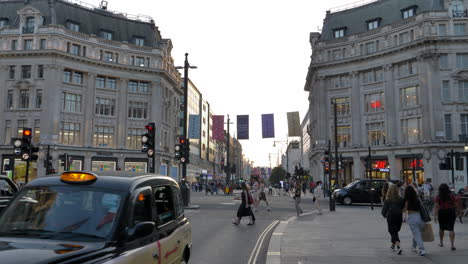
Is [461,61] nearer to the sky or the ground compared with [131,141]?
nearer to the sky

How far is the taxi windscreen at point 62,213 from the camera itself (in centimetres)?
374

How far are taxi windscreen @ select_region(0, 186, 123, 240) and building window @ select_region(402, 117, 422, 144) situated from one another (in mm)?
49125

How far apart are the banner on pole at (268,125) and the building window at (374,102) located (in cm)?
2133

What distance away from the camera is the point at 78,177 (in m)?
4.20

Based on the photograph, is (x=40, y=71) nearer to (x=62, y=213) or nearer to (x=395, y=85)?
(x=395, y=85)

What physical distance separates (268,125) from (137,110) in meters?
25.9

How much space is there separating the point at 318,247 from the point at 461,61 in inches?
1804

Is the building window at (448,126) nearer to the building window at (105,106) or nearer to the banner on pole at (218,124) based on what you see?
the banner on pole at (218,124)

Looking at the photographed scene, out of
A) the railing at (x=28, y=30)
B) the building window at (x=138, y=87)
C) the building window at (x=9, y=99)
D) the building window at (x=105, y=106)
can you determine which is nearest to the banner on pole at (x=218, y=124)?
the building window at (x=138, y=87)

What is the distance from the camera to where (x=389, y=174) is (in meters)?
49.8

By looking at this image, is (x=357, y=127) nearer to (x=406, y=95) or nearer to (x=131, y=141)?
(x=406, y=95)

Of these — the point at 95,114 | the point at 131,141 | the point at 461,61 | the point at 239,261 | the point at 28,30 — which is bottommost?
the point at 239,261

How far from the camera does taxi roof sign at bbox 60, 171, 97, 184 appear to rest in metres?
4.16

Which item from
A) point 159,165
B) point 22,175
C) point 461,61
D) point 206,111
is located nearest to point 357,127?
point 461,61
